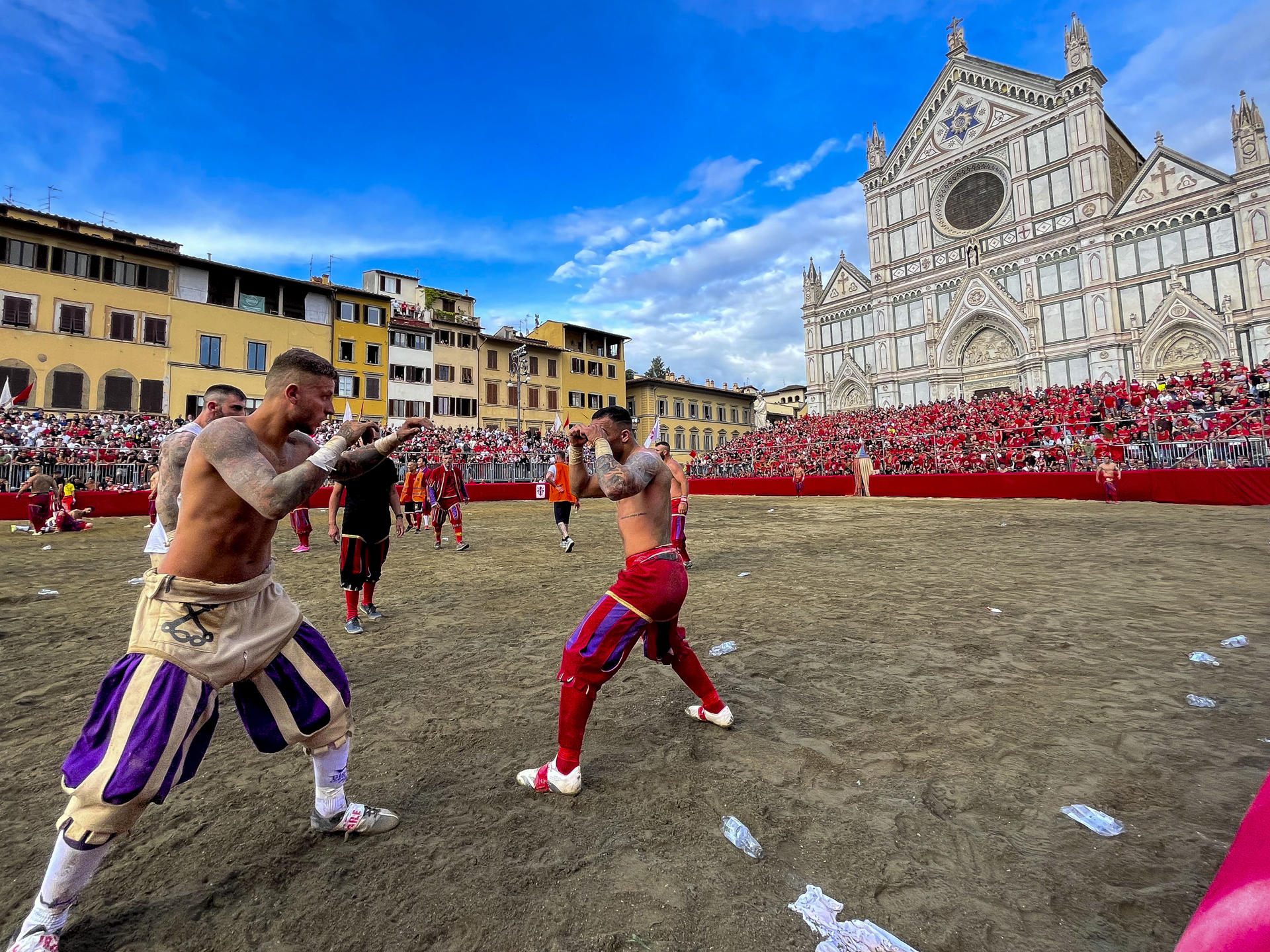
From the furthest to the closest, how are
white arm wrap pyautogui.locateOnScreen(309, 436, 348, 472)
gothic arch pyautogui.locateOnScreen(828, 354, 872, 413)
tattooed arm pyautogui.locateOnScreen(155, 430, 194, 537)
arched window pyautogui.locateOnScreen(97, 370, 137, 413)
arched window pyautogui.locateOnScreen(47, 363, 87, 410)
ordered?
1. gothic arch pyautogui.locateOnScreen(828, 354, 872, 413)
2. arched window pyautogui.locateOnScreen(97, 370, 137, 413)
3. arched window pyautogui.locateOnScreen(47, 363, 87, 410)
4. tattooed arm pyautogui.locateOnScreen(155, 430, 194, 537)
5. white arm wrap pyautogui.locateOnScreen(309, 436, 348, 472)

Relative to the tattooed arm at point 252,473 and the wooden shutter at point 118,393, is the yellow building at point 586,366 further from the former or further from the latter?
the tattooed arm at point 252,473

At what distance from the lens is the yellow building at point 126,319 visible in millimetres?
26969

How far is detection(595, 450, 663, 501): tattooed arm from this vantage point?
3045mm

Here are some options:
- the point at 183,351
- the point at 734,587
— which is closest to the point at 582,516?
the point at 734,587

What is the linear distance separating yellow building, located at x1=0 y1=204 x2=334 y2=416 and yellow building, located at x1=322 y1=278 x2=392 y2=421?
1.78m

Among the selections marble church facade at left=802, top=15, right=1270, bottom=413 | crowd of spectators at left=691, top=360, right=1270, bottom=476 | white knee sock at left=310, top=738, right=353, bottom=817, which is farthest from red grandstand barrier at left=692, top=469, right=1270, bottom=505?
white knee sock at left=310, top=738, right=353, bottom=817

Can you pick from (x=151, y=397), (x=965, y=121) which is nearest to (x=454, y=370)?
(x=151, y=397)

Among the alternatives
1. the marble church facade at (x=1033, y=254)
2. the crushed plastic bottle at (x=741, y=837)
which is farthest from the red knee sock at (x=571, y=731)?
the marble church facade at (x=1033, y=254)

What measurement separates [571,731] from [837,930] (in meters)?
1.41

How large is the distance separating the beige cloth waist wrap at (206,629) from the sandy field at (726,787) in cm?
90

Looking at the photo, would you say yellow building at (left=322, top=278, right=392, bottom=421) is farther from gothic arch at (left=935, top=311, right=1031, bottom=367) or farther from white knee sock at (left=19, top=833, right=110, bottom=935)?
gothic arch at (left=935, top=311, right=1031, bottom=367)

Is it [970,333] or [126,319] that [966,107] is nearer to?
[970,333]

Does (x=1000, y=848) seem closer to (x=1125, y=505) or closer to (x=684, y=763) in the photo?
(x=684, y=763)

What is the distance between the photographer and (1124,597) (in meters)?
6.29
